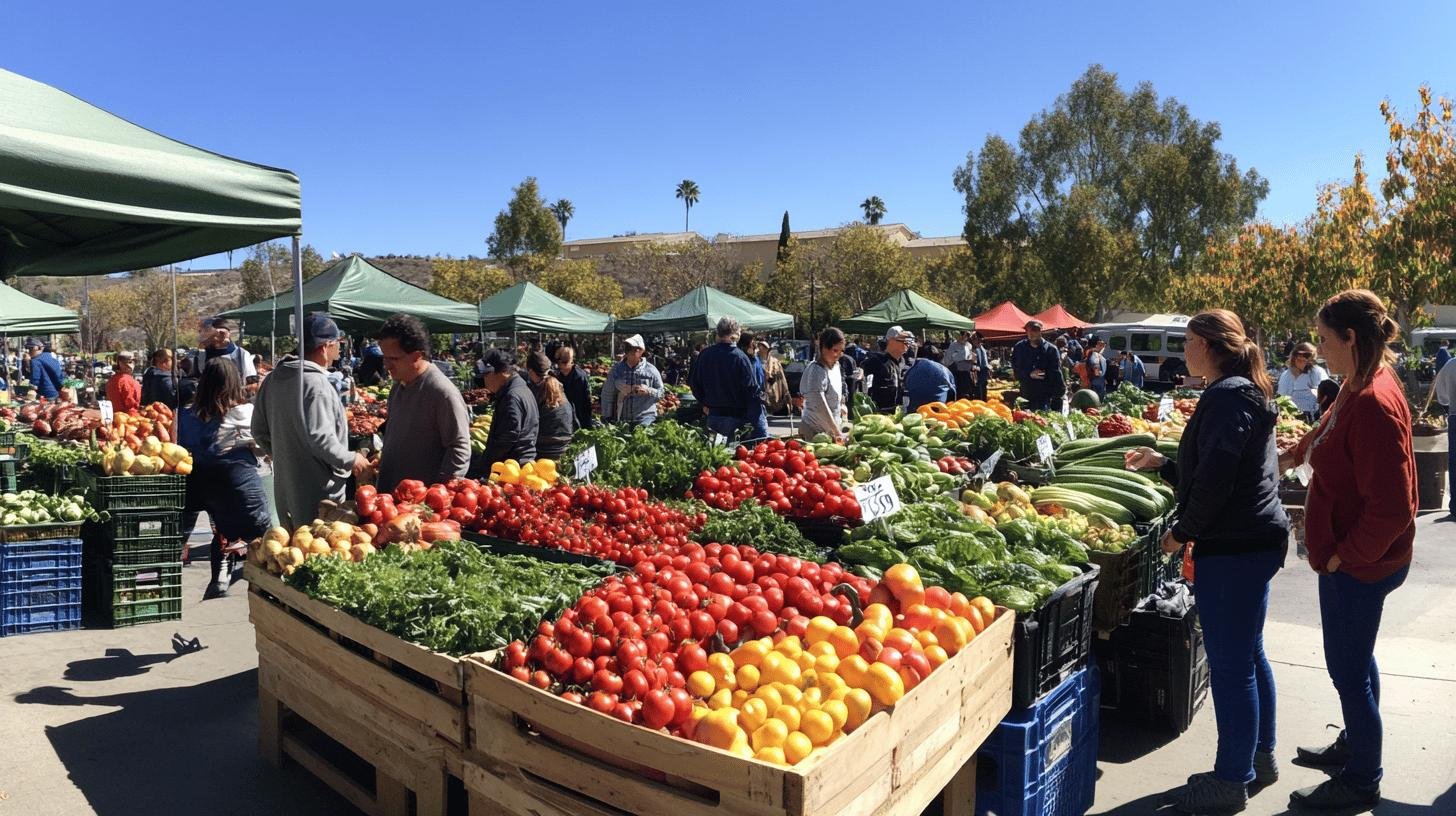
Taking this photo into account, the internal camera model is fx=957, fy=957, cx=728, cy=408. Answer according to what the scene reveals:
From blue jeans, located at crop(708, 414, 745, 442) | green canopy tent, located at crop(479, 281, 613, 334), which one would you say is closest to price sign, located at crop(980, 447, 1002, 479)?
blue jeans, located at crop(708, 414, 745, 442)

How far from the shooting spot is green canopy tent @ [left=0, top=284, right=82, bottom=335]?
12.5m

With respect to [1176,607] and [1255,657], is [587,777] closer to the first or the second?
[1255,657]

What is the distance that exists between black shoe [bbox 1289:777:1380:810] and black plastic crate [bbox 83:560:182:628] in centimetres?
621

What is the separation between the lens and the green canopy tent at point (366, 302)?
478 inches

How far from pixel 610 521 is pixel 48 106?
2.68 metres

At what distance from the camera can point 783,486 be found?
5.12 meters

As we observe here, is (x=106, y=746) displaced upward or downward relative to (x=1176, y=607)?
downward

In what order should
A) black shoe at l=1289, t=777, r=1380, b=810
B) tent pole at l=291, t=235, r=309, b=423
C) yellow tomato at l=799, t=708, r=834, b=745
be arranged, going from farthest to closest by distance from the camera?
tent pole at l=291, t=235, r=309, b=423 < black shoe at l=1289, t=777, r=1380, b=810 < yellow tomato at l=799, t=708, r=834, b=745

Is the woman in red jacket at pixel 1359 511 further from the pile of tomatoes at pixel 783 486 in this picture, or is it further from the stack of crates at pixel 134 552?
the stack of crates at pixel 134 552

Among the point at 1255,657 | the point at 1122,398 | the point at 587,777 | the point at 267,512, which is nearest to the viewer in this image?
the point at 587,777

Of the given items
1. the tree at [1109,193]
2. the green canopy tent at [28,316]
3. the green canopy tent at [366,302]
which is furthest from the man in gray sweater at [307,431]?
the tree at [1109,193]

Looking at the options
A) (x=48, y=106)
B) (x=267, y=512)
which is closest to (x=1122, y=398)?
(x=267, y=512)

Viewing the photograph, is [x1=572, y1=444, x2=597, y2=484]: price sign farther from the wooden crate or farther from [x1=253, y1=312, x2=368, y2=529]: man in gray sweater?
the wooden crate

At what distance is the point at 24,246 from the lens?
4.47 m
